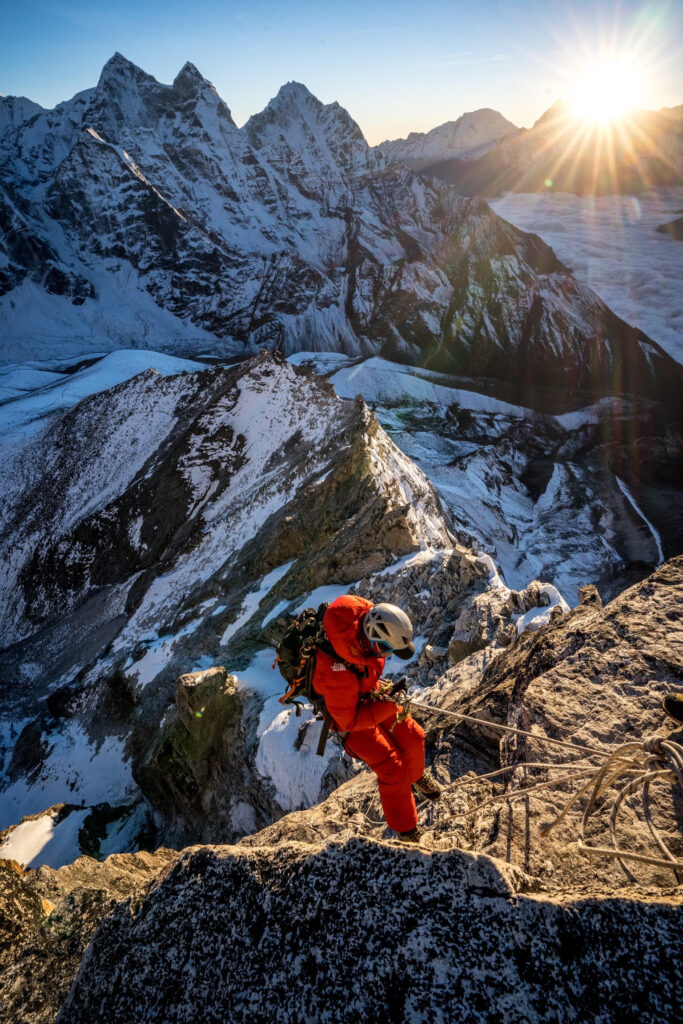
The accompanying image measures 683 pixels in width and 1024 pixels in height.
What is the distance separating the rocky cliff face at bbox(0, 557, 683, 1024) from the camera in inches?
97.0

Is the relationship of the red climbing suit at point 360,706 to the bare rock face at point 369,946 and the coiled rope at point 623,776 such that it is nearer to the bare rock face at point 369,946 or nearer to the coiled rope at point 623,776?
the coiled rope at point 623,776

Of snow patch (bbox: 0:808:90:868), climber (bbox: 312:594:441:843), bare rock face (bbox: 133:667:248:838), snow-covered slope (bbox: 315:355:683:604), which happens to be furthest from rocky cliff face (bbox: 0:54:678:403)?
climber (bbox: 312:594:441:843)

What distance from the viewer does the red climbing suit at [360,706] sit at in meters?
5.32

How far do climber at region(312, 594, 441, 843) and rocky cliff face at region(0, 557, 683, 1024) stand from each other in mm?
442

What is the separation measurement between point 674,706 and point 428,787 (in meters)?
2.84

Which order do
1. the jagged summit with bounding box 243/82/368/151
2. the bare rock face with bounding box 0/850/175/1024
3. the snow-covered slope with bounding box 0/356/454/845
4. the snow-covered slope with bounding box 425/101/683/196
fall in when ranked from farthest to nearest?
the jagged summit with bounding box 243/82/368/151, the snow-covered slope with bounding box 425/101/683/196, the snow-covered slope with bounding box 0/356/454/845, the bare rock face with bounding box 0/850/175/1024

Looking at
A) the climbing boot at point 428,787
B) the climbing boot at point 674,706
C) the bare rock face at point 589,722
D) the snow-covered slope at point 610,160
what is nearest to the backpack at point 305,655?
the climbing boot at point 428,787

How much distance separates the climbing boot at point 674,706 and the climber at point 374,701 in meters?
2.15

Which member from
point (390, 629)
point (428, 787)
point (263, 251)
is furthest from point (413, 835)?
point (263, 251)

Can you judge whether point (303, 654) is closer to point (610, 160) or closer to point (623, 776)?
point (623, 776)

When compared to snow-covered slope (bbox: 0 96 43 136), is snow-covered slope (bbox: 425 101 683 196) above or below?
below

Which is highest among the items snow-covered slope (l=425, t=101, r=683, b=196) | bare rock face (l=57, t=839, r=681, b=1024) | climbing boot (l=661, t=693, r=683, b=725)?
snow-covered slope (l=425, t=101, r=683, b=196)

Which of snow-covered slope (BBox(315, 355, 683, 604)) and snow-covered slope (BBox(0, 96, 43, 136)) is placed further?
snow-covered slope (BBox(0, 96, 43, 136))

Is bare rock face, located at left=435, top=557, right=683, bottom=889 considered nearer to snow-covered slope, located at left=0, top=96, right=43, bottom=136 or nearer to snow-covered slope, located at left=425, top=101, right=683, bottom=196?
snow-covered slope, located at left=425, top=101, right=683, bottom=196
